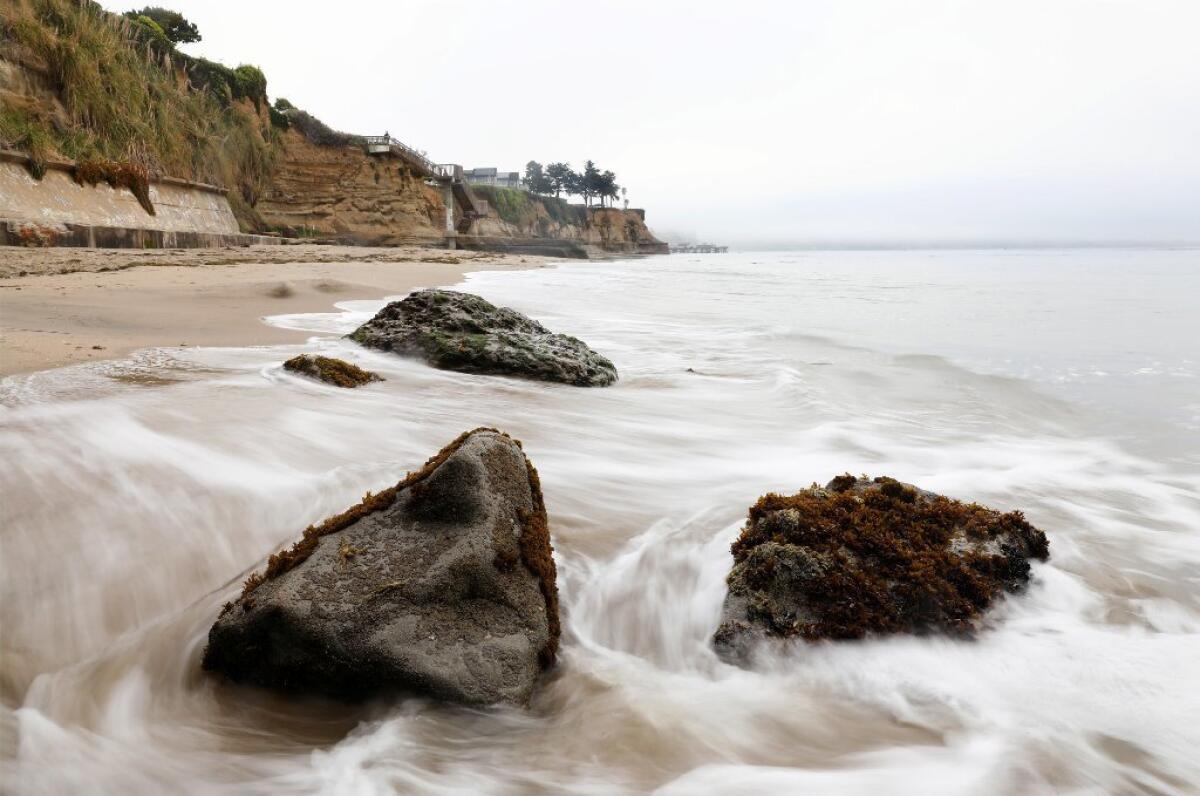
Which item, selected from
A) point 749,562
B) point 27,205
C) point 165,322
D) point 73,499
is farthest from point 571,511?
point 27,205

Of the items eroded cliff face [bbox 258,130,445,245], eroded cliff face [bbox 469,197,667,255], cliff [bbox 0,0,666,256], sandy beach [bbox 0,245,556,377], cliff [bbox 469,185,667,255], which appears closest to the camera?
sandy beach [bbox 0,245,556,377]

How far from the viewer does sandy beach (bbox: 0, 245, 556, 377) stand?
4.67 meters

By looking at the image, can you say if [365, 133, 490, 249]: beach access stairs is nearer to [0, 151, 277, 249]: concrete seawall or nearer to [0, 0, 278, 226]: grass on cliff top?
[0, 0, 278, 226]: grass on cliff top

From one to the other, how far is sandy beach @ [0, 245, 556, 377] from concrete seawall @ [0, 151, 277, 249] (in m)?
0.78

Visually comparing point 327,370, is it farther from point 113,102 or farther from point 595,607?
point 113,102

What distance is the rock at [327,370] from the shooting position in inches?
173

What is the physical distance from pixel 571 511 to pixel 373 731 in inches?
59.2

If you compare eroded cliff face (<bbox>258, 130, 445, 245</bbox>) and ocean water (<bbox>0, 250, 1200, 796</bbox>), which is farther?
eroded cliff face (<bbox>258, 130, 445, 245</bbox>)

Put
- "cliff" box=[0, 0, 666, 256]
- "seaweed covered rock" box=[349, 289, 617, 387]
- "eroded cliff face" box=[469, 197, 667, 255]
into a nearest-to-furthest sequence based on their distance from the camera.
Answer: "seaweed covered rock" box=[349, 289, 617, 387] < "cliff" box=[0, 0, 666, 256] < "eroded cliff face" box=[469, 197, 667, 255]

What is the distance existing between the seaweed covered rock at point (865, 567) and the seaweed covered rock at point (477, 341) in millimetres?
3156

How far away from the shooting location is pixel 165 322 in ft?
19.4

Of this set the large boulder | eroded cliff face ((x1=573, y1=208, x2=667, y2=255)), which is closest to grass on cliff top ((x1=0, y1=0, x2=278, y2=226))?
the large boulder

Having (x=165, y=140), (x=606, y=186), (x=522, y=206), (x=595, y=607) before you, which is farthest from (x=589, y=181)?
(x=595, y=607)

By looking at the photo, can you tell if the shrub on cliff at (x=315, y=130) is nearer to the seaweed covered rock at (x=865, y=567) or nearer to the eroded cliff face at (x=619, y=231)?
the seaweed covered rock at (x=865, y=567)
